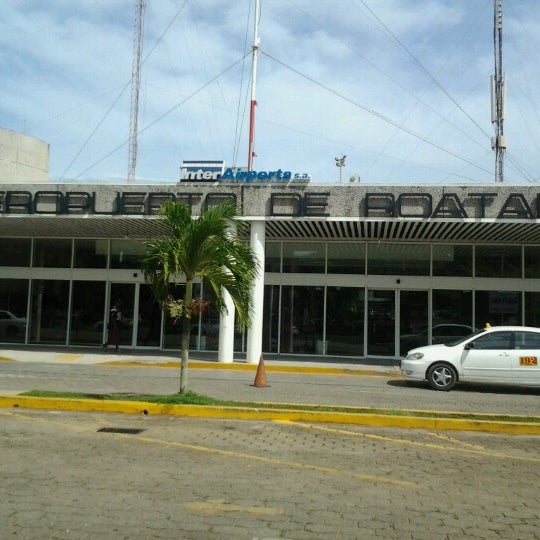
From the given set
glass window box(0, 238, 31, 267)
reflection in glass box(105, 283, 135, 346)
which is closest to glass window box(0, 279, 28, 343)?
glass window box(0, 238, 31, 267)

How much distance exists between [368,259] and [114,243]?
9.34m

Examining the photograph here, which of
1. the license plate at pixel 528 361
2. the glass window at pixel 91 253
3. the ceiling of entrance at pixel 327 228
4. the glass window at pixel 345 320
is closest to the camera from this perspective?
the license plate at pixel 528 361

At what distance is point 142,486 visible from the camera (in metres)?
6.08

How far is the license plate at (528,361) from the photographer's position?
13.7m

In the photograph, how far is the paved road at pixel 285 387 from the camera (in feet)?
39.6

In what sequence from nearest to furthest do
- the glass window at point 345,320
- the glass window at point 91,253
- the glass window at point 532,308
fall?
the glass window at point 532,308
the glass window at point 345,320
the glass window at point 91,253

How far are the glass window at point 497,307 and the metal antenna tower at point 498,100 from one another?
706 cm

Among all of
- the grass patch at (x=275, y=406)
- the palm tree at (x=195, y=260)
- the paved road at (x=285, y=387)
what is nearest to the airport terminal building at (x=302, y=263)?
the paved road at (x=285, y=387)

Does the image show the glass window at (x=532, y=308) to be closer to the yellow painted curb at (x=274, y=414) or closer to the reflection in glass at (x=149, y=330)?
the yellow painted curb at (x=274, y=414)

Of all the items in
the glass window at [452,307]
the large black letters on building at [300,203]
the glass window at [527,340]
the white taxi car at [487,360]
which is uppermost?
the large black letters on building at [300,203]

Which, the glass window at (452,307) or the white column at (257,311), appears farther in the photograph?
the glass window at (452,307)

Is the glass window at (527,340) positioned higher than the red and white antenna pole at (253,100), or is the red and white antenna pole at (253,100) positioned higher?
the red and white antenna pole at (253,100)

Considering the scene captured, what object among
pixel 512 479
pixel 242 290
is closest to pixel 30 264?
pixel 242 290

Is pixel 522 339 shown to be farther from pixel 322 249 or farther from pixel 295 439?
pixel 322 249
